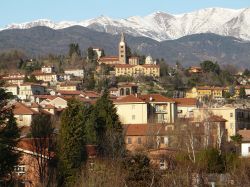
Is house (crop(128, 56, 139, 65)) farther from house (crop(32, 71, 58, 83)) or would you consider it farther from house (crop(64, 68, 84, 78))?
house (crop(32, 71, 58, 83))

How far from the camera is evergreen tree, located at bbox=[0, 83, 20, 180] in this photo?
88.0 feet

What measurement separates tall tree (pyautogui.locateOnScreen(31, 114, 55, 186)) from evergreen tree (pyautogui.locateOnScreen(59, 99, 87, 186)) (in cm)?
73

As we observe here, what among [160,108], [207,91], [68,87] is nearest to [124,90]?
[68,87]

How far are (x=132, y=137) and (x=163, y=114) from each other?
18.9 m

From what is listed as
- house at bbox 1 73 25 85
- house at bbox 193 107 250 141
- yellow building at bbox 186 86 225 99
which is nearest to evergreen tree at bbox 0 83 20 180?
house at bbox 193 107 250 141

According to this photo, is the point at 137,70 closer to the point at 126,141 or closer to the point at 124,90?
the point at 124,90

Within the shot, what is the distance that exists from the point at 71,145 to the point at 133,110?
39.4 meters

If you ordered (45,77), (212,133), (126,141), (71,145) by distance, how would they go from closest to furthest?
(71,145)
(126,141)
(212,133)
(45,77)

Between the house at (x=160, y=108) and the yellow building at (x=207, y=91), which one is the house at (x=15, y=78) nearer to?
the yellow building at (x=207, y=91)

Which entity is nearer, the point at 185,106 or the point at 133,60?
the point at 185,106

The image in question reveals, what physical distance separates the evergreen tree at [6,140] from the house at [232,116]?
42.1 m

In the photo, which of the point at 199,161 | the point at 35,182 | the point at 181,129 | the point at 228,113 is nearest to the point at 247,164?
the point at 199,161

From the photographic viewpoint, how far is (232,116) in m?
72.3

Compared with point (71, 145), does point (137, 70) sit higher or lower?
higher
